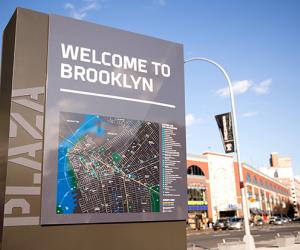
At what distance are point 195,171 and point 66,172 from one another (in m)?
53.7

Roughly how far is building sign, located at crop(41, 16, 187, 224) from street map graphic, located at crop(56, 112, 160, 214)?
0.02 m

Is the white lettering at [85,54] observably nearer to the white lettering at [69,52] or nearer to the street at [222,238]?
the white lettering at [69,52]

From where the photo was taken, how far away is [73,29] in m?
8.61

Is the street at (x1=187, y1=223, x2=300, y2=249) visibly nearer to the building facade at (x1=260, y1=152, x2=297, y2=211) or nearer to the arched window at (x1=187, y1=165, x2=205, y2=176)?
the arched window at (x1=187, y1=165, x2=205, y2=176)

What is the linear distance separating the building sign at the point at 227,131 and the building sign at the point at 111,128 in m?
6.88

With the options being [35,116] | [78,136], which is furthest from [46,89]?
[78,136]

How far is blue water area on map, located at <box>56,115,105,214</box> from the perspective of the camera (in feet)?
25.4

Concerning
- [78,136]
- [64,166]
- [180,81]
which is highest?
[180,81]

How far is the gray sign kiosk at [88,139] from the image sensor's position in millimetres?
7508

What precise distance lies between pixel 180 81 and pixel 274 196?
105394 millimetres

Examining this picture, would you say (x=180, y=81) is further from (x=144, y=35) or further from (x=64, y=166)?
(x=64, y=166)

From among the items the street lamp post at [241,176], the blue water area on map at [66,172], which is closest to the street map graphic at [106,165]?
the blue water area on map at [66,172]

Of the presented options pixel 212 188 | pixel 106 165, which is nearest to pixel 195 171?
pixel 212 188

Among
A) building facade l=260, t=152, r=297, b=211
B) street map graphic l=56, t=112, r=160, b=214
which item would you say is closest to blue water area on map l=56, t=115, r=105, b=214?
street map graphic l=56, t=112, r=160, b=214
